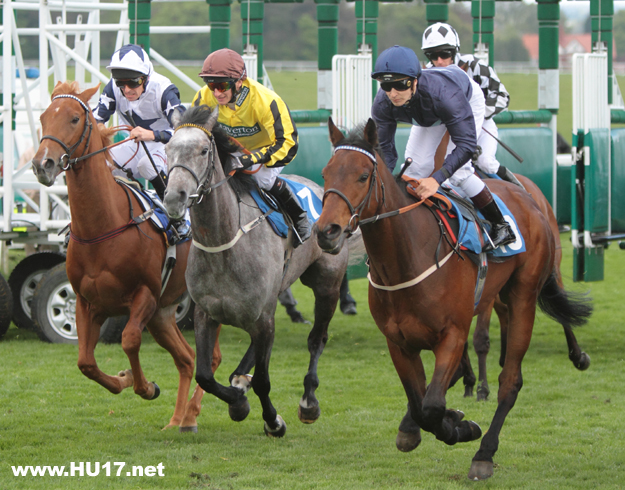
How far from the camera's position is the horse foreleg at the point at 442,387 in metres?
3.85

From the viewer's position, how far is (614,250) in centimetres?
1602

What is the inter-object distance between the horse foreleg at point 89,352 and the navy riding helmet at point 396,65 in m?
2.06

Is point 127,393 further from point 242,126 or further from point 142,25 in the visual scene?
point 142,25

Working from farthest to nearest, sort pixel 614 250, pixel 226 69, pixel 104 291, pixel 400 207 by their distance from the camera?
pixel 614 250 < pixel 104 291 < pixel 226 69 < pixel 400 207

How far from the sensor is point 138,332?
4816mm

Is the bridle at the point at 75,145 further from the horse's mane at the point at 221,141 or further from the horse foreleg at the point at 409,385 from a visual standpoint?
the horse foreleg at the point at 409,385

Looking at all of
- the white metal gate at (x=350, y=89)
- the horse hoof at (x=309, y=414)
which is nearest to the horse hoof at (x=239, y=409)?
the horse hoof at (x=309, y=414)

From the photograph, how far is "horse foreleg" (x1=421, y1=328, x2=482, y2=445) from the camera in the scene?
12.6ft

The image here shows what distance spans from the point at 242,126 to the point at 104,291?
114cm

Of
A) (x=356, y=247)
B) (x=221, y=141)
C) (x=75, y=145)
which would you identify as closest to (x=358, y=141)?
(x=221, y=141)

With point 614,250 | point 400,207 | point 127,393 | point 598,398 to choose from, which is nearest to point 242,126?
point 400,207

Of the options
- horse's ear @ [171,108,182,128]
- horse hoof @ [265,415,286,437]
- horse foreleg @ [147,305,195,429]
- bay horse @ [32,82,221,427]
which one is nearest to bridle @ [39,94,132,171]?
bay horse @ [32,82,221,427]

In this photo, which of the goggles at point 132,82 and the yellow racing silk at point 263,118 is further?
the goggles at point 132,82

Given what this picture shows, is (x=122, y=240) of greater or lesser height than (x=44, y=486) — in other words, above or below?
above
